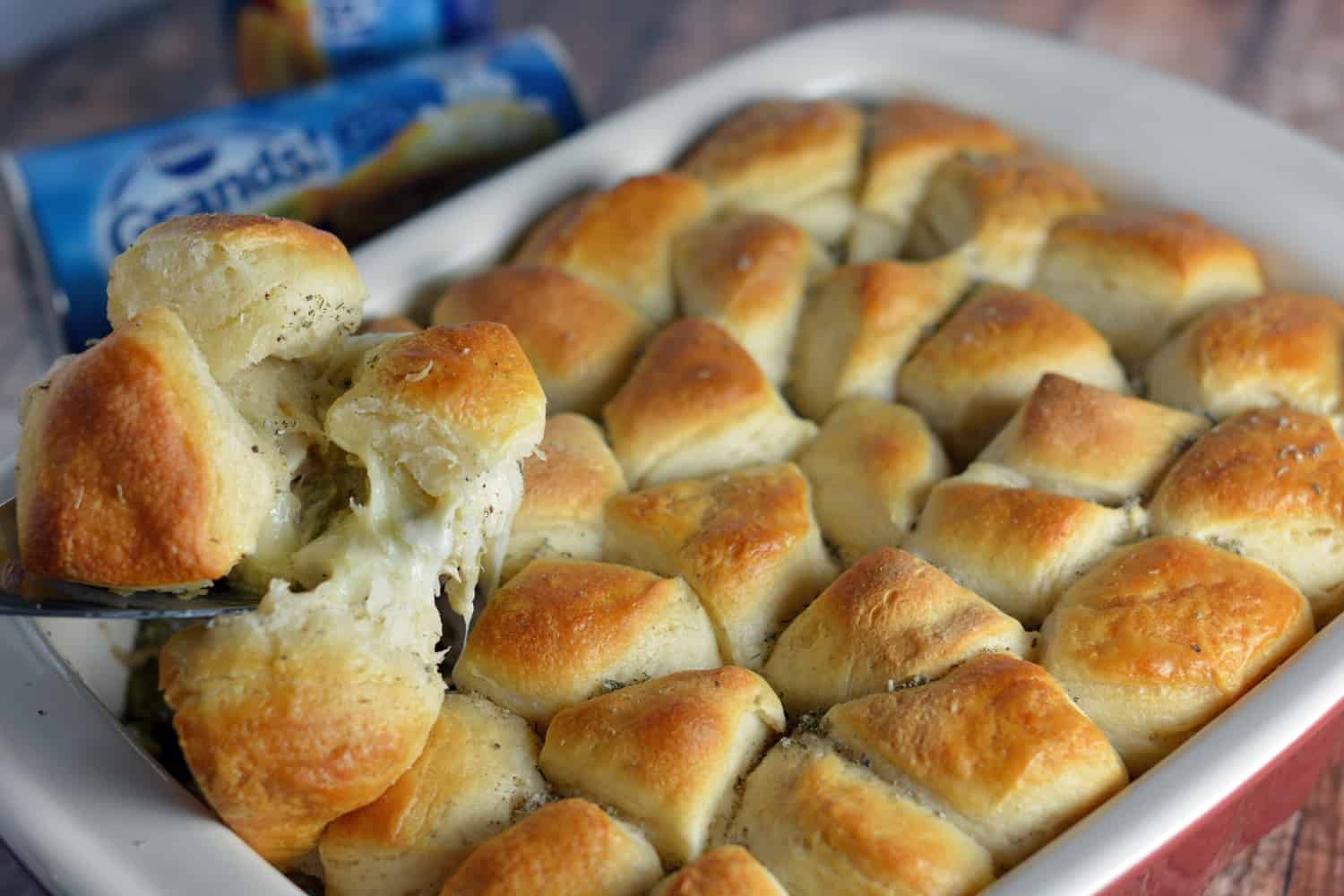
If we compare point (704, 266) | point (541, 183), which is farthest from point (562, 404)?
point (541, 183)

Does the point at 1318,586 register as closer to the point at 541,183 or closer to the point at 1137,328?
the point at 1137,328

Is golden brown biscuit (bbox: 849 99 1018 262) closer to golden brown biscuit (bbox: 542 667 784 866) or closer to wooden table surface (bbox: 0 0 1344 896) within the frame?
golden brown biscuit (bbox: 542 667 784 866)

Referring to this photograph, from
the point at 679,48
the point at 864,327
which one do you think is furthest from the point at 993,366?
the point at 679,48

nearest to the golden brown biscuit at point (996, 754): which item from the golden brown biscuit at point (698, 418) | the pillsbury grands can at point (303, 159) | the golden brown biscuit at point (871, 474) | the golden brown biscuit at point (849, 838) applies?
the golden brown biscuit at point (849, 838)

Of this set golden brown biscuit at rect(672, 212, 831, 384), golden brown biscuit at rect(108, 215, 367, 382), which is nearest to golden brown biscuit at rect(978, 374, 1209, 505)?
golden brown biscuit at rect(672, 212, 831, 384)

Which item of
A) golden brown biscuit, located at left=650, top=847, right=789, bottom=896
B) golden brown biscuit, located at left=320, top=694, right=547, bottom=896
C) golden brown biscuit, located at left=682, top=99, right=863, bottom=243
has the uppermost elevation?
golden brown biscuit, located at left=682, top=99, right=863, bottom=243

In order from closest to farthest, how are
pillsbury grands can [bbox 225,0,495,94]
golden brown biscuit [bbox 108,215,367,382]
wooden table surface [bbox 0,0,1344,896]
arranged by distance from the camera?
1. golden brown biscuit [bbox 108,215,367,382]
2. pillsbury grands can [bbox 225,0,495,94]
3. wooden table surface [bbox 0,0,1344,896]

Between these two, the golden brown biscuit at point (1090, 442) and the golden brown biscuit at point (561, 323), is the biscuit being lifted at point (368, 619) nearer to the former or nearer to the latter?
the golden brown biscuit at point (561, 323)
